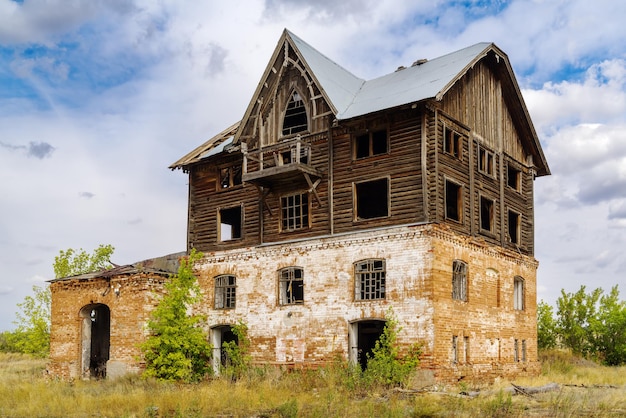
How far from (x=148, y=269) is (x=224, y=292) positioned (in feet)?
10.4

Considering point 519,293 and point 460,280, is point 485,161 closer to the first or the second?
point 460,280

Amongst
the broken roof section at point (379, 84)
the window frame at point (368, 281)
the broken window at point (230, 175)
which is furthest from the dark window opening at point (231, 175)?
the window frame at point (368, 281)

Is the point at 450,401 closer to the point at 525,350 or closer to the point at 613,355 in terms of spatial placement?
the point at 525,350

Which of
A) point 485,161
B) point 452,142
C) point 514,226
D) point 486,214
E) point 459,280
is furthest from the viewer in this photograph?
point 514,226

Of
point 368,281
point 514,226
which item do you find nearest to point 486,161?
point 514,226

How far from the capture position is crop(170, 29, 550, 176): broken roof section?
2491 centimetres

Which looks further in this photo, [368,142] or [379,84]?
[379,84]

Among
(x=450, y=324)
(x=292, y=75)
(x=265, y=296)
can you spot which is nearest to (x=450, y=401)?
(x=450, y=324)

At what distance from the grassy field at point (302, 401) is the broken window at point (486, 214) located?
20.5 ft

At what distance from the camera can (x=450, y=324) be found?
23.5m

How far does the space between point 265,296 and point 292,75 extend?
8.68 meters

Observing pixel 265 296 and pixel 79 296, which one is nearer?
pixel 265 296

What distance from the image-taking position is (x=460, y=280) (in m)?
24.9

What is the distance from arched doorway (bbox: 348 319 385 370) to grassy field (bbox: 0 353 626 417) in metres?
1.04
